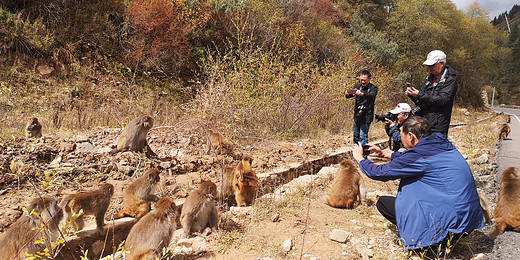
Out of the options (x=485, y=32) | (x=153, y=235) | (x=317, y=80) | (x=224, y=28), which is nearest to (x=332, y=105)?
(x=317, y=80)

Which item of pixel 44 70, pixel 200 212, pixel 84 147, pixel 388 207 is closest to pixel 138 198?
pixel 200 212

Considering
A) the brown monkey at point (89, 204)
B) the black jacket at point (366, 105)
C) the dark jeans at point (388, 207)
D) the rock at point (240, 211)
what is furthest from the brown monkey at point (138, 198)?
the black jacket at point (366, 105)

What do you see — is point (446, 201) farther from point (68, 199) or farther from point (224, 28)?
point (224, 28)

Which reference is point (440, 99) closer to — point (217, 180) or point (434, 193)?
point (434, 193)

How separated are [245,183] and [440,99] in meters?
3.24

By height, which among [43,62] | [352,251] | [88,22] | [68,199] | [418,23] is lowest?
[352,251]

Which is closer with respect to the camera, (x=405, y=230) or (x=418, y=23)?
(x=405, y=230)

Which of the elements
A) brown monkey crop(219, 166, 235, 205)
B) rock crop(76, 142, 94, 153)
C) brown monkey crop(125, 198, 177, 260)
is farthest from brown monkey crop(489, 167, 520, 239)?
rock crop(76, 142, 94, 153)

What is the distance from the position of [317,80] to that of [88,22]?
9.20 metres

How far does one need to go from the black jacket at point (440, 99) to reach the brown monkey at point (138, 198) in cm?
421

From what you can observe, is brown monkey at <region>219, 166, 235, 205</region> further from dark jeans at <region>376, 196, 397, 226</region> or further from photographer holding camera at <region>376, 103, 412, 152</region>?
photographer holding camera at <region>376, 103, 412, 152</region>

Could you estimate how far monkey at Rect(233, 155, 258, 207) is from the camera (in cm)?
512

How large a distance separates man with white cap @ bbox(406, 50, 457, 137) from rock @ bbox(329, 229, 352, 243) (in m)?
2.25

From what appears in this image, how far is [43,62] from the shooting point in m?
11.3
